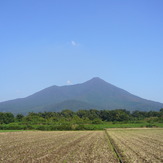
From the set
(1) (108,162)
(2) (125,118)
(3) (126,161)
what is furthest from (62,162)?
(2) (125,118)

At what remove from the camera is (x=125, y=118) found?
458ft

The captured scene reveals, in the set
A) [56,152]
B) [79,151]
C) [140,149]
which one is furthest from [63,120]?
[56,152]

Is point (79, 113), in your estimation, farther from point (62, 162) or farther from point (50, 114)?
point (62, 162)

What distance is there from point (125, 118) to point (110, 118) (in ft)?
40.2

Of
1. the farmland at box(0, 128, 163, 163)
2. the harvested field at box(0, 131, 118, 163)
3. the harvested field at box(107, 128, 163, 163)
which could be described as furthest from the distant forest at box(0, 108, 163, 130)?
the harvested field at box(0, 131, 118, 163)

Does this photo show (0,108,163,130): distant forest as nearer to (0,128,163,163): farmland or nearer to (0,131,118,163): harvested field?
(0,128,163,163): farmland

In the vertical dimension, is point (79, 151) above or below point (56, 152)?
below

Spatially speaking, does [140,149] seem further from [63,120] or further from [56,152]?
[63,120]

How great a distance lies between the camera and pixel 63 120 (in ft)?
379

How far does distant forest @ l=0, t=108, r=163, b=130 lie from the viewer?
7725 centimetres

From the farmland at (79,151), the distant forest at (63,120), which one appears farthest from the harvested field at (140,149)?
the distant forest at (63,120)

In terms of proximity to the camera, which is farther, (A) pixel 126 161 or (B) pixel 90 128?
(B) pixel 90 128

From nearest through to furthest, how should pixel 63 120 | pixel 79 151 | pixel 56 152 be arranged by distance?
pixel 56 152 → pixel 79 151 → pixel 63 120

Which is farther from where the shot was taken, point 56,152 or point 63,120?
point 63,120
